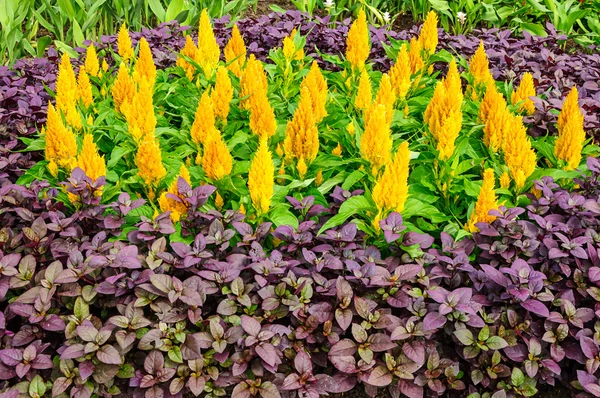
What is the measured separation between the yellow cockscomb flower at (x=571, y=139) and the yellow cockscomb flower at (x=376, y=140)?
2.69 ft

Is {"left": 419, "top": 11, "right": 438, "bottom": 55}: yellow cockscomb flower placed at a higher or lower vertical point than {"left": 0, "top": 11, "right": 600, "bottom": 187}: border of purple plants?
higher

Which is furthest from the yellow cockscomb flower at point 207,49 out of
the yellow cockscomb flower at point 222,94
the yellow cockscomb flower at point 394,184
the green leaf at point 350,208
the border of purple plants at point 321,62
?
the yellow cockscomb flower at point 394,184

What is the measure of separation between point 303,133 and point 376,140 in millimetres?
326

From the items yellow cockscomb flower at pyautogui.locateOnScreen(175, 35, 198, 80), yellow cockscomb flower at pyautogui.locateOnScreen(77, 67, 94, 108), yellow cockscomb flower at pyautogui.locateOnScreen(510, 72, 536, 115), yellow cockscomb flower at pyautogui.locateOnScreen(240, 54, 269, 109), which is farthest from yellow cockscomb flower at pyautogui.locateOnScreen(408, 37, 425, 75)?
yellow cockscomb flower at pyautogui.locateOnScreen(77, 67, 94, 108)

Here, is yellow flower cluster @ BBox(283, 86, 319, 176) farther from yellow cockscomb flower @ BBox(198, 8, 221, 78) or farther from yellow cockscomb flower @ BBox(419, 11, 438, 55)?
yellow cockscomb flower @ BBox(419, 11, 438, 55)

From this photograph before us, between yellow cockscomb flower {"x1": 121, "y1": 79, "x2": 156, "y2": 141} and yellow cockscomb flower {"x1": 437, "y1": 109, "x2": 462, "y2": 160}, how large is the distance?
125cm

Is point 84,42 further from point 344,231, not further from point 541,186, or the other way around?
point 541,186

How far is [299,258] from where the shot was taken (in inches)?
97.6

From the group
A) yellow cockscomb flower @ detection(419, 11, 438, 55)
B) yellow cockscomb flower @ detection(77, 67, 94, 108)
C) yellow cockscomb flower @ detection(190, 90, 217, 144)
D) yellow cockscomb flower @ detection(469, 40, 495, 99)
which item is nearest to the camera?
yellow cockscomb flower @ detection(190, 90, 217, 144)

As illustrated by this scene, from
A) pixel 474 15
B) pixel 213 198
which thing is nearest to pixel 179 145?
pixel 213 198

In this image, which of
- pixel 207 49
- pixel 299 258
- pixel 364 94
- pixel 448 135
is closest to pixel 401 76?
pixel 364 94

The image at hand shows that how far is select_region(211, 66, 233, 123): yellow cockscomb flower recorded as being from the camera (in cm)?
291

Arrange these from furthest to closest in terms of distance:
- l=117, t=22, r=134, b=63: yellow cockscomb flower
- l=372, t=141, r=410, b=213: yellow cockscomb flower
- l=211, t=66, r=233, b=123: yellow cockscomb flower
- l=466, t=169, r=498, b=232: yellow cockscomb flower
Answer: l=117, t=22, r=134, b=63: yellow cockscomb flower → l=211, t=66, r=233, b=123: yellow cockscomb flower → l=466, t=169, r=498, b=232: yellow cockscomb flower → l=372, t=141, r=410, b=213: yellow cockscomb flower

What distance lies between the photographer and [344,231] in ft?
8.02
